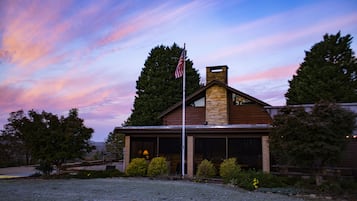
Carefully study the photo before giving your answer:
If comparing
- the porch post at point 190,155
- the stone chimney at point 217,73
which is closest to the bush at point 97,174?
the porch post at point 190,155

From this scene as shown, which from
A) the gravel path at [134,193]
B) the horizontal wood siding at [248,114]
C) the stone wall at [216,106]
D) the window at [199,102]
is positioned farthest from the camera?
the window at [199,102]

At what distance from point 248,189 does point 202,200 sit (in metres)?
2.99

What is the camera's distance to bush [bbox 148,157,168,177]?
15836mm

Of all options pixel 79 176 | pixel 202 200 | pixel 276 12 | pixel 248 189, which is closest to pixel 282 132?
pixel 248 189

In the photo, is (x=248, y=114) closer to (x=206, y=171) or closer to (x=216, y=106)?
(x=216, y=106)

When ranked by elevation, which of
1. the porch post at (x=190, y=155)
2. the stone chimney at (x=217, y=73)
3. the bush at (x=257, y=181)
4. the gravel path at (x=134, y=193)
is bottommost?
the gravel path at (x=134, y=193)

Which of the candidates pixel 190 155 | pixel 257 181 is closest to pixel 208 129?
pixel 190 155

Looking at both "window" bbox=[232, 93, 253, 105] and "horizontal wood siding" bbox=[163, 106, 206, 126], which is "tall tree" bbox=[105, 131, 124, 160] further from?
"window" bbox=[232, 93, 253, 105]

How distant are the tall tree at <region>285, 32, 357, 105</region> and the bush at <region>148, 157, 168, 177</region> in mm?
16963

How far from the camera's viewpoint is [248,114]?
862 inches

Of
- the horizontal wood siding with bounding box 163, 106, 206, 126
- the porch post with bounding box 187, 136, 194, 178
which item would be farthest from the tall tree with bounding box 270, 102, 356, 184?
the horizontal wood siding with bounding box 163, 106, 206, 126

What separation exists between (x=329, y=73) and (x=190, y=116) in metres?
13.7

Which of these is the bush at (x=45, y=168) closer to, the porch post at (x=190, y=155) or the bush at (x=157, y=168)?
the bush at (x=157, y=168)

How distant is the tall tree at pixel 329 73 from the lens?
89.3 feet
